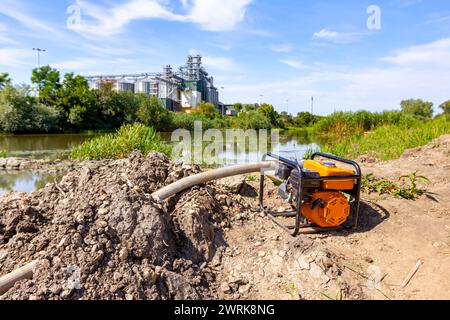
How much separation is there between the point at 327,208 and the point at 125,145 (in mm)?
6177

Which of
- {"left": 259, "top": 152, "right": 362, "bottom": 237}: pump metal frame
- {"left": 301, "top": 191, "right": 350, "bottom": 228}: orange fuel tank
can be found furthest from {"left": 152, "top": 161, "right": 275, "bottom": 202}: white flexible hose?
{"left": 301, "top": 191, "right": 350, "bottom": 228}: orange fuel tank

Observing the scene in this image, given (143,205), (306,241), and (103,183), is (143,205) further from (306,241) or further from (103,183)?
(306,241)

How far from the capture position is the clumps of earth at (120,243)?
2.32 meters

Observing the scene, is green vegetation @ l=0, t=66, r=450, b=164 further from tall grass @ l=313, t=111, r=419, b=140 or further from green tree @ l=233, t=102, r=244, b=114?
green tree @ l=233, t=102, r=244, b=114

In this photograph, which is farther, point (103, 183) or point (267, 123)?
point (267, 123)

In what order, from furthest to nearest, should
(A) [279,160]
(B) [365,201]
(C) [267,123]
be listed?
(C) [267,123], (B) [365,201], (A) [279,160]

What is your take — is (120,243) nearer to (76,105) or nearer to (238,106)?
(76,105)

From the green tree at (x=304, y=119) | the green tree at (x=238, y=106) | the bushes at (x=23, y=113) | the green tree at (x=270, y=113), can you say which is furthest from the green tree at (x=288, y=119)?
the bushes at (x=23, y=113)

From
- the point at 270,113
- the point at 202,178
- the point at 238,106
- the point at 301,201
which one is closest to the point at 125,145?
the point at 202,178

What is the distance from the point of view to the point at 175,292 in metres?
2.48

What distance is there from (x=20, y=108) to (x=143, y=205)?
85.7 feet

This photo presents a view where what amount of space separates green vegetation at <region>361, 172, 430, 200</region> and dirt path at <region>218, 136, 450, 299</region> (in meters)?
0.18

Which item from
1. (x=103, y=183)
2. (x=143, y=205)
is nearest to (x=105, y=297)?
(x=143, y=205)

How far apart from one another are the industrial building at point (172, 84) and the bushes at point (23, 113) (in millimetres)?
18776
